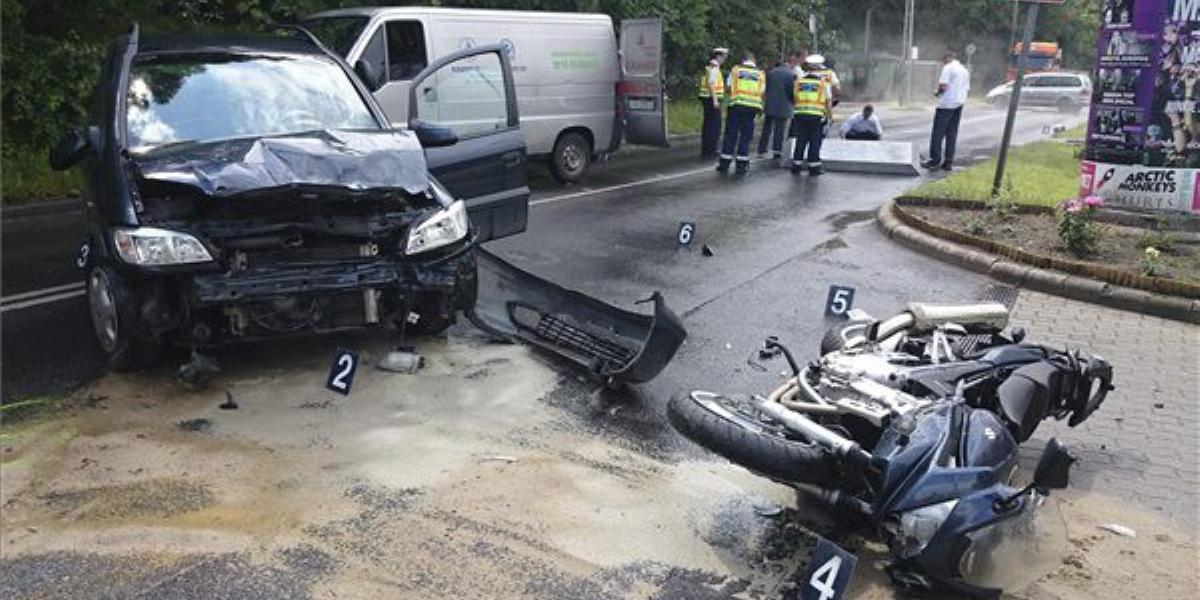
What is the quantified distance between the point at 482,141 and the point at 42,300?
3.27 m

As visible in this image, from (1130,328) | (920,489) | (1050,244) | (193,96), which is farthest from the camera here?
(1050,244)

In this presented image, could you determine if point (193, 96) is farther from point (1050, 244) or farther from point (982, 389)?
point (1050, 244)

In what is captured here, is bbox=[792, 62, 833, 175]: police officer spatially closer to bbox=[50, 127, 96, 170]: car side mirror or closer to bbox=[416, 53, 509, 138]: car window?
bbox=[416, 53, 509, 138]: car window

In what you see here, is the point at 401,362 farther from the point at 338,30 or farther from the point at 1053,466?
the point at 338,30

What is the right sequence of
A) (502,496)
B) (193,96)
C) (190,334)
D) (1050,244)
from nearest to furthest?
1. (502,496)
2. (190,334)
3. (193,96)
4. (1050,244)

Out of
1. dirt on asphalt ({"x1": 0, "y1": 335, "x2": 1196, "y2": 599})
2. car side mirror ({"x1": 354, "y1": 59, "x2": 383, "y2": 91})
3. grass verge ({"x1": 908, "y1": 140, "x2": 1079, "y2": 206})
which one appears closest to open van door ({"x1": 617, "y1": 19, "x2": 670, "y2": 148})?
grass verge ({"x1": 908, "y1": 140, "x2": 1079, "y2": 206})

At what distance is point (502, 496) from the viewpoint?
404 centimetres

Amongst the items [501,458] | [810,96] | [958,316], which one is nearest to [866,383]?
[958,316]

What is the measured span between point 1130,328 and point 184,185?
247 inches

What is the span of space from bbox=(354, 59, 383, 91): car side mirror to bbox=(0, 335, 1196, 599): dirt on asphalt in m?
4.79

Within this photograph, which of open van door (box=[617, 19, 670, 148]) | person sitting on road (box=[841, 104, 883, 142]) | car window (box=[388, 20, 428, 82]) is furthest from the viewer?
person sitting on road (box=[841, 104, 883, 142])

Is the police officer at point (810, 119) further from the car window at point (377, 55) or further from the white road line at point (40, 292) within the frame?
the white road line at point (40, 292)

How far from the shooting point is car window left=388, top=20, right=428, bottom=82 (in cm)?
1111

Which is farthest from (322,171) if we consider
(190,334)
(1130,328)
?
(1130,328)
